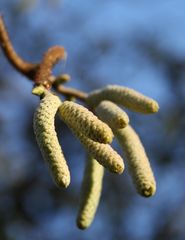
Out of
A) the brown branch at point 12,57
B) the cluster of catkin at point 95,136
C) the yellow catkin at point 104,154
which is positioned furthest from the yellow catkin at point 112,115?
the brown branch at point 12,57

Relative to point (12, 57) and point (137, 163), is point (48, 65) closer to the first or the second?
point (12, 57)

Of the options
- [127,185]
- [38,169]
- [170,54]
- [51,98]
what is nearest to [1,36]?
[51,98]

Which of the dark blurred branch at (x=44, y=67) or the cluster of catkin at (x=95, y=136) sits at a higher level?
the dark blurred branch at (x=44, y=67)

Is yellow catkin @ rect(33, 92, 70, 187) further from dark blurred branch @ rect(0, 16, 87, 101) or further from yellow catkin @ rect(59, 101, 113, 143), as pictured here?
dark blurred branch @ rect(0, 16, 87, 101)

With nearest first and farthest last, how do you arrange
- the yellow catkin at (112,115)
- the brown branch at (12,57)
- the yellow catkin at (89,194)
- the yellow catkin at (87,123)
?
1. the yellow catkin at (87,123)
2. the yellow catkin at (112,115)
3. the yellow catkin at (89,194)
4. the brown branch at (12,57)

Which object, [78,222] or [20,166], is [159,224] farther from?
[78,222]

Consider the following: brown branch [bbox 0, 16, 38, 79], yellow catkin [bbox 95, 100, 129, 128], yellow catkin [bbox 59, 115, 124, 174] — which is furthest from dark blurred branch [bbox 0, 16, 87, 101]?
Answer: yellow catkin [bbox 59, 115, 124, 174]

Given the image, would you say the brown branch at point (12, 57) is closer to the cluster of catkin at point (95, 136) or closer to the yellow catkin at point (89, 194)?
the cluster of catkin at point (95, 136)
